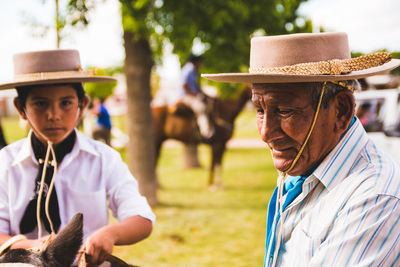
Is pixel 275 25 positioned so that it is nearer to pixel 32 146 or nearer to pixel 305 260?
pixel 32 146

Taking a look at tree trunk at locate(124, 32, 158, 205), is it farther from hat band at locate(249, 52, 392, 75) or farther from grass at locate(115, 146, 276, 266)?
hat band at locate(249, 52, 392, 75)

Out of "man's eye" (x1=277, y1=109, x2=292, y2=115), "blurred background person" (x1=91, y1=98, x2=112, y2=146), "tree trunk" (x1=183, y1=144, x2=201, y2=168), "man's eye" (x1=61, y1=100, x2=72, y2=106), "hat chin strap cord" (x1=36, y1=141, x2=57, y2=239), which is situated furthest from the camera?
"blurred background person" (x1=91, y1=98, x2=112, y2=146)

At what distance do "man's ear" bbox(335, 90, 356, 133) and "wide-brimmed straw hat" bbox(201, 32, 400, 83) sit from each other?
Answer: 82 mm

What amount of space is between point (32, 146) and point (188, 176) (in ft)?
A: 28.2

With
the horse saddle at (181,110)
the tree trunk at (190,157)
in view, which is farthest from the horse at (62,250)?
the tree trunk at (190,157)

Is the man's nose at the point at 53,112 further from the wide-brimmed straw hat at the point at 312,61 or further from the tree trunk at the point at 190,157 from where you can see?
the tree trunk at the point at 190,157

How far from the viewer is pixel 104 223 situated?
2.21 meters

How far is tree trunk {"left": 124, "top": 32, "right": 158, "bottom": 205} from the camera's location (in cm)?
640

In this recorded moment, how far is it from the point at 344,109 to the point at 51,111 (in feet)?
4.83

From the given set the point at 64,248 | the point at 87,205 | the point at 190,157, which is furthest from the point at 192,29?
the point at 190,157

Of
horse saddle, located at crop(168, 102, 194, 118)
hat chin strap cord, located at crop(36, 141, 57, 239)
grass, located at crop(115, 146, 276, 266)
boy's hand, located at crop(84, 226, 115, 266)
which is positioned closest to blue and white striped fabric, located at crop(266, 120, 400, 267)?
boy's hand, located at crop(84, 226, 115, 266)

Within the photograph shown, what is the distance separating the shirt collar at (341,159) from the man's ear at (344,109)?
0.12ft

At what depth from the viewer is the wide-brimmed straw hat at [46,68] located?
80.0 inches

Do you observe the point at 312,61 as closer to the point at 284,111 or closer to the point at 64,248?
the point at 284,111
